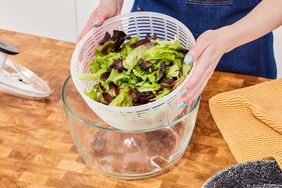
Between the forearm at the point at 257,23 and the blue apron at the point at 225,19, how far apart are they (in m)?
0.25

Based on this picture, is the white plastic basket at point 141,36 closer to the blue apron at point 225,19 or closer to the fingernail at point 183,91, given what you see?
the fingernail at point 183,91

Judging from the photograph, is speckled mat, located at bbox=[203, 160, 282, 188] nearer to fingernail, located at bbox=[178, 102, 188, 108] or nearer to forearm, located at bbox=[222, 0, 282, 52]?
fingernail, located at bbox=[178, 102, 188, 108]

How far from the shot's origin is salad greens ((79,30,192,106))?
3.61 ft

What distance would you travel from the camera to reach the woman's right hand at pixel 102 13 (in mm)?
1303

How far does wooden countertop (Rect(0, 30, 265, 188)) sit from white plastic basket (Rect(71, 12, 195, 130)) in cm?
11

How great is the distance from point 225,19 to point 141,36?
30 cm

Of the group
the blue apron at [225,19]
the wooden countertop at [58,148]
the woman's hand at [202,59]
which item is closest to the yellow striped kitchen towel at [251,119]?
the wooden countertop at [58,148]

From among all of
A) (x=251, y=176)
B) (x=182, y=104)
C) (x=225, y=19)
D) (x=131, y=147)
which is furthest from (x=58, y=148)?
(x=225, y=19)

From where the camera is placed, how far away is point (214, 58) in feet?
3.74

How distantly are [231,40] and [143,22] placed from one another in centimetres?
23

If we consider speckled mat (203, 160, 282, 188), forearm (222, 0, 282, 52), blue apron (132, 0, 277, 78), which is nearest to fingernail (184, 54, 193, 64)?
forearm (222, 0, 282, 52)

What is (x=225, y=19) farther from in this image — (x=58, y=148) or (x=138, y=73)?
(x=58, y=148)

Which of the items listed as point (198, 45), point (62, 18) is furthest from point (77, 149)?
point (62, 18)

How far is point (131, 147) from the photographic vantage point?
3.86 feet
